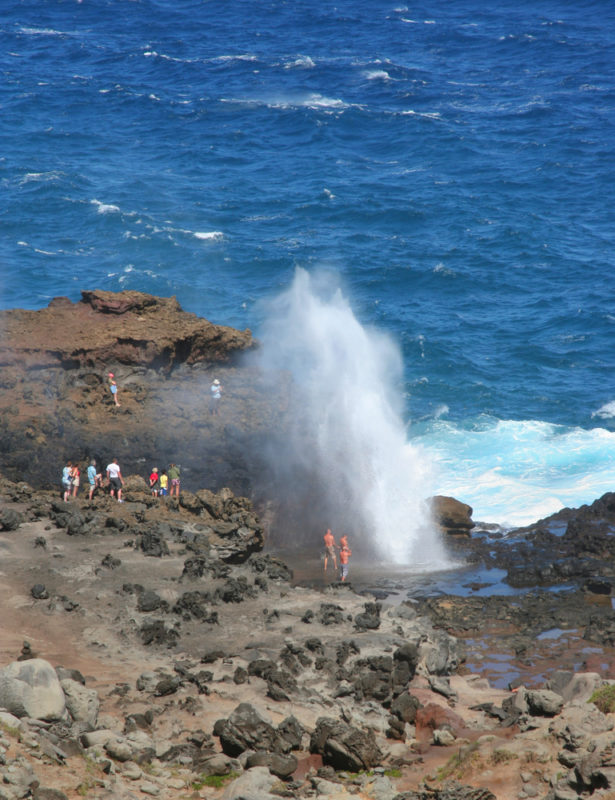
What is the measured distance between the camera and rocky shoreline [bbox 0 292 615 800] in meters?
14.9

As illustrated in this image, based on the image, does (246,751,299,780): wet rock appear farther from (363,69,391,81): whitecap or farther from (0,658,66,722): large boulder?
(363,69,391,81): whitecap

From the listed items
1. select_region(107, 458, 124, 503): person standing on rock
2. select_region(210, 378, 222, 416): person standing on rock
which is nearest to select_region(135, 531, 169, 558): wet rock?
select_region(107, 458, 124, 503): person standing on rock

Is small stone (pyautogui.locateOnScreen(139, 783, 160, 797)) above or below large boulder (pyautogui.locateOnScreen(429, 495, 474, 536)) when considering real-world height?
below

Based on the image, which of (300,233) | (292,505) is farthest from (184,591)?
(300,233)

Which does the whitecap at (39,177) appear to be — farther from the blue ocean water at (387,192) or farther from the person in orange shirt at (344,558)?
the person in orange shirt at (344,558)

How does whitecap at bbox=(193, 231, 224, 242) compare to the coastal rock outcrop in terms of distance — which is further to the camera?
whitecap at bbox=(193, 231, 224, 242)

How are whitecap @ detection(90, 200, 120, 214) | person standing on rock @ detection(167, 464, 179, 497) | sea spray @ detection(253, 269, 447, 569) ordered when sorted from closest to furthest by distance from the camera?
person standing on rock @ detection(167, 464, 179, 497)
sea spray @ detection(253, 269, 447, 569)
whitecap @ detection(90, 200, 120, 214)

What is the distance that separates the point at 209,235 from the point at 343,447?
98.3 feet

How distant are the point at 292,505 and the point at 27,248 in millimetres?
34963

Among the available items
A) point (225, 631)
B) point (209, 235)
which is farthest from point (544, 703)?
point (209, 235)

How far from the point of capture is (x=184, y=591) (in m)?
23.1

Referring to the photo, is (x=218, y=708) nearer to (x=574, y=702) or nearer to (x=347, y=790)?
(x=347, y=790)

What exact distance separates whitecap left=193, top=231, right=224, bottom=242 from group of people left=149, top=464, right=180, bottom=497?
3229 cm

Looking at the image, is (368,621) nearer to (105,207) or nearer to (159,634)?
(159,634)
